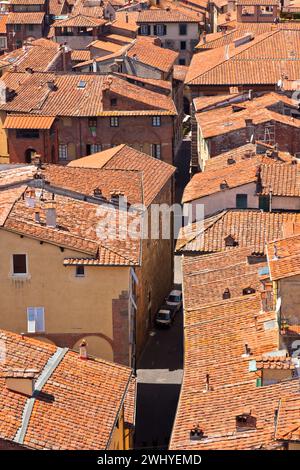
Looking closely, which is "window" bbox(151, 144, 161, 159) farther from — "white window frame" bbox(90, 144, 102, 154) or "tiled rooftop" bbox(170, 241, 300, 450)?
"tiled rooftop" bbox(170, 241, 300, 450)

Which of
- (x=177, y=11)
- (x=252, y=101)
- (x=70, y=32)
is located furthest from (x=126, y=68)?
(x=177, y=11)

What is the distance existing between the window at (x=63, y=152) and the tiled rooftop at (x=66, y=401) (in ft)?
132

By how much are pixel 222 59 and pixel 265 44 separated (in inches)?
135

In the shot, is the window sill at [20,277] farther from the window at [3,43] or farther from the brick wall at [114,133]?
the window at [3,43]

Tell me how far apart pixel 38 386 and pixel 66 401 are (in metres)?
0.97

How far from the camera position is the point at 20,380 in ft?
112

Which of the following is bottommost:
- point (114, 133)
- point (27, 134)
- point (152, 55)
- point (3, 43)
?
point (3, 43)

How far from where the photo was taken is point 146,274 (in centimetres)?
5572

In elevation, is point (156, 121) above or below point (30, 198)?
below

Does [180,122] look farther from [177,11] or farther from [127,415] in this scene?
[127,415]

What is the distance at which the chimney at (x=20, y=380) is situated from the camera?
112 feet

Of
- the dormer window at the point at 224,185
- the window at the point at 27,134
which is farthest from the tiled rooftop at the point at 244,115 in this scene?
the dormer window at the point at 224,185

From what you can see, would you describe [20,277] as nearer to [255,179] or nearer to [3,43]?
[255,179]

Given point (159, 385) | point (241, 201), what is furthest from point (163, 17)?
point (159, 385)
